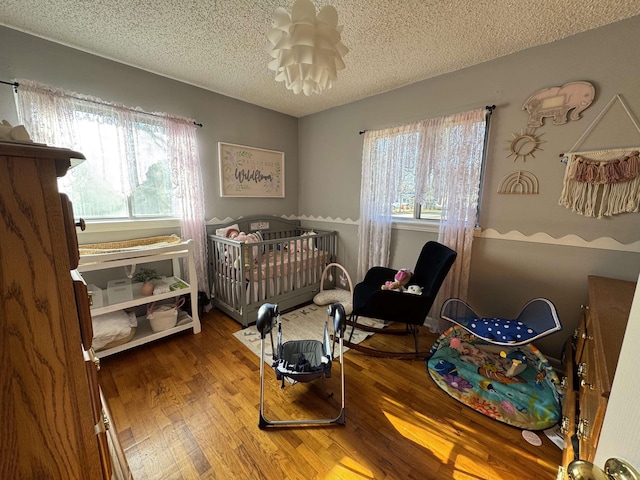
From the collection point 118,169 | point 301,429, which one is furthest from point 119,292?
point 301,429

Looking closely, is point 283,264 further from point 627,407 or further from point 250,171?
point 627,407

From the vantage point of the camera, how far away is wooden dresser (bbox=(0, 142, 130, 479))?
583 millimetres

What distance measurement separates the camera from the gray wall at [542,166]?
1600 mm

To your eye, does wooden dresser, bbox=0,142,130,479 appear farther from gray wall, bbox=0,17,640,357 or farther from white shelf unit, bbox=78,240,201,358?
gray wall, bbox=0,17,640,357

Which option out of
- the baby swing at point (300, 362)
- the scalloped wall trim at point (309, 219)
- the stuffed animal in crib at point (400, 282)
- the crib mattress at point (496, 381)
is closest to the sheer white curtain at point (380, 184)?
the scalloped wall trim at point (309, 219)

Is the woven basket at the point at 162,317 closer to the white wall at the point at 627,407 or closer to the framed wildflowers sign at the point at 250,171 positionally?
the framed wildflowers sign at the point at 250,171

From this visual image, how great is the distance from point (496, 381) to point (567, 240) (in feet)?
3.70

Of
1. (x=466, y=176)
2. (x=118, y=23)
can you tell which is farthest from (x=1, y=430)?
(x=466, y=176)

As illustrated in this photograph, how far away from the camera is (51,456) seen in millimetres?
669

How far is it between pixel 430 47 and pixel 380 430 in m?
2.57

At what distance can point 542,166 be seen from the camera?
1.87 m

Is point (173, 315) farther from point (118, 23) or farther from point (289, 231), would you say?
point (118, 23)

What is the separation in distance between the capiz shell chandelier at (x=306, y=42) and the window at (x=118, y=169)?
5.76 ft

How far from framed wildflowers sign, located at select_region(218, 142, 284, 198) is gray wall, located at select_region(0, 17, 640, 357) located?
118 mm
